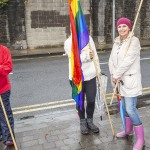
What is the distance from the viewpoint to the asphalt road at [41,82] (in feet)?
24.0

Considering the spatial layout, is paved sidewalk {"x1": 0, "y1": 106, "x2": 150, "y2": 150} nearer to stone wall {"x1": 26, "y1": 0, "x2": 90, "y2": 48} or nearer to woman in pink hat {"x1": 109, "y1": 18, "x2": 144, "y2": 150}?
woman in pink hat {"x1": 109, "y1": 18, "x2": 144, "y2": 150}

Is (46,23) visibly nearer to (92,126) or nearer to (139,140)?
(92,126)

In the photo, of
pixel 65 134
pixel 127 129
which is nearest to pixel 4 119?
pixel 65 134

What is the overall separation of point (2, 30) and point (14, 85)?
7209 mm

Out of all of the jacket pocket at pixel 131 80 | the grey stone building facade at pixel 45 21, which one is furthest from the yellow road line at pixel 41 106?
the grey stone building facade at pixel 45 21

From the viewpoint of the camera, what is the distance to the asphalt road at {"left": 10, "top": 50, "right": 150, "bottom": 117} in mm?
7320

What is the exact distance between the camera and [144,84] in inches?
328

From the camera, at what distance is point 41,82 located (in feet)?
29.6

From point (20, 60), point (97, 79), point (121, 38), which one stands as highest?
point (121, 38)

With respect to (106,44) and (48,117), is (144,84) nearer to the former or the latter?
(48,117)

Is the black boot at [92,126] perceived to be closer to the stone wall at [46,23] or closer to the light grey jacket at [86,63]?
the light grey jacket at [86,63]

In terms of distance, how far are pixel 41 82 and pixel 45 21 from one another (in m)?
7.57

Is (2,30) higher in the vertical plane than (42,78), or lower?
higher

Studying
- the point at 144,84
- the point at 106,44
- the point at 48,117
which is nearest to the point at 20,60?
the point at 106,44
